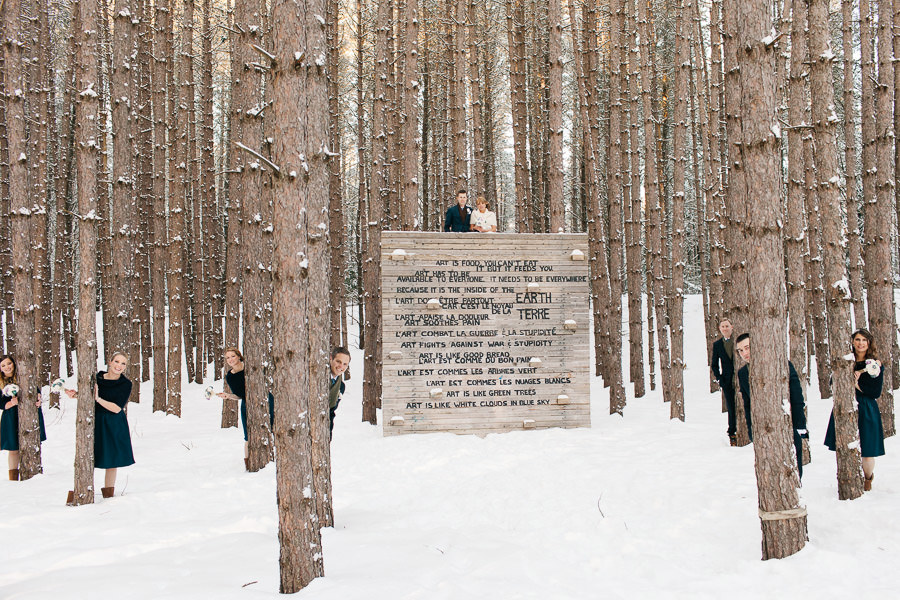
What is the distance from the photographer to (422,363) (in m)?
8.75

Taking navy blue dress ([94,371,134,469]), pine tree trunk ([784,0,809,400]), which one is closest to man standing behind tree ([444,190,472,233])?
pine tree trunk ([784,0,809,400])

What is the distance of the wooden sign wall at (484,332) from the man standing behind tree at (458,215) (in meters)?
0.95

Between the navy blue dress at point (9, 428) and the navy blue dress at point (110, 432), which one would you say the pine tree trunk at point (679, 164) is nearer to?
the navy blue dress at point (110, 432)

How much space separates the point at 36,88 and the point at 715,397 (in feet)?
46.5

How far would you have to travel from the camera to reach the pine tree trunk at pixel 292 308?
3.77m

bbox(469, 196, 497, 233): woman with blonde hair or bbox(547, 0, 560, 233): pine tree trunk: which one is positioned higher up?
bbox(547, 0, 560, 233): pine tree trunk

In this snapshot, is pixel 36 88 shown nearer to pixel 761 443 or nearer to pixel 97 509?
pixel 97 509

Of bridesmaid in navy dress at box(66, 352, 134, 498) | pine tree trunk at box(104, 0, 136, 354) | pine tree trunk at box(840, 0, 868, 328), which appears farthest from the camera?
pine tree trunk at box(104, 0, 136, 354)

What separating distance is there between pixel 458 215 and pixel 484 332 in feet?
6.69

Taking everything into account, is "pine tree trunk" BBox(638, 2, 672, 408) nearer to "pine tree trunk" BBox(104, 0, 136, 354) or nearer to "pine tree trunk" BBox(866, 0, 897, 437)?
"pine tree trunk" BBox(866, 0, 897, 437)

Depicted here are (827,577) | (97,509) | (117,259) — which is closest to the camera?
(827,577)

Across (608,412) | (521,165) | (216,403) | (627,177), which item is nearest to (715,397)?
(608,412)

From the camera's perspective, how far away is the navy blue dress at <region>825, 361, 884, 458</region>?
5188 millimetres

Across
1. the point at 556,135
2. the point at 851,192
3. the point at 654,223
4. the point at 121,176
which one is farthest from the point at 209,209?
the point at 851,192
